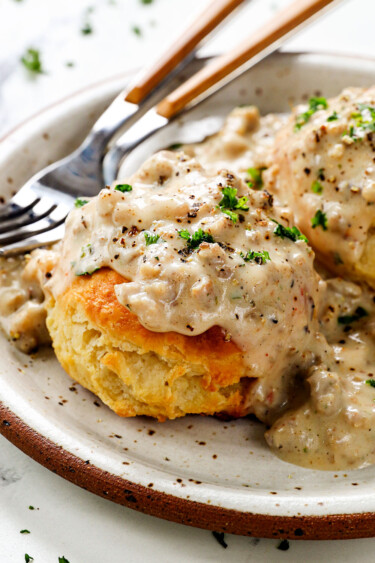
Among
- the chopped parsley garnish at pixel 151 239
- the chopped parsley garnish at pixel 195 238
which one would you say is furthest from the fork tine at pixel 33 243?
the chopped parsley garnish at pixel 195 238

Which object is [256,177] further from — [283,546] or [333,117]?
[283,546]

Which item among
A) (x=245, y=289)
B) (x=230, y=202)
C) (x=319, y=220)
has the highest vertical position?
(x=230, y=202)

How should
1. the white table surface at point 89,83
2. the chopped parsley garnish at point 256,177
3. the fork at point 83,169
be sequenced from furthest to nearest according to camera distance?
1. the chopped parsley garnish at point 256,177
2. the fork at point 83,169
3. the white table surface at point 89,83

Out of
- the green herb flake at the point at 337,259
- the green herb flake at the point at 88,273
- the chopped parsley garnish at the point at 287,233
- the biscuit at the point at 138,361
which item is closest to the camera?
the biscuit at the point at 138,361

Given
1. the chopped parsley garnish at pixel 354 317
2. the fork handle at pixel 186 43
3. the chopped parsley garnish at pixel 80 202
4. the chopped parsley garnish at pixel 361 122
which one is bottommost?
the chopped parsley garnish at pixel 354 317

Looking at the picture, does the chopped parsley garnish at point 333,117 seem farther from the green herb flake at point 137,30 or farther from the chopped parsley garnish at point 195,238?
the green herb flake at point 137,30

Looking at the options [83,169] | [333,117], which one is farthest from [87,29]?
[333,117]
